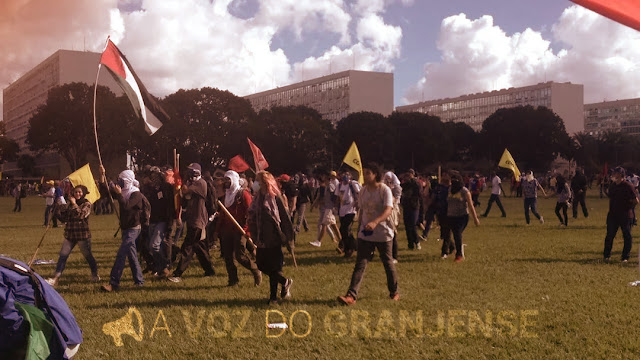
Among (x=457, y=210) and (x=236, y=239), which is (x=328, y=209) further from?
(x=236, y=239)

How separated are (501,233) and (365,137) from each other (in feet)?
208

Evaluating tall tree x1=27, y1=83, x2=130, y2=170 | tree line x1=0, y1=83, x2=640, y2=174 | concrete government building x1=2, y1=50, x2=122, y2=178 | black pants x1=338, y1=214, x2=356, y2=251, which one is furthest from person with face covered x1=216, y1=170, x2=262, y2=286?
concrete government building x1=2, y1=50, x2=122, y2=178

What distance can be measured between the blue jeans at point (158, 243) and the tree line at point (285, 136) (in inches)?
1888

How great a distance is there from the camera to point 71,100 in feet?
201

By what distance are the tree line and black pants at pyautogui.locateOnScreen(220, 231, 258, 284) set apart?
1923 inches

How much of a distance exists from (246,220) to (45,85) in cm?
12407

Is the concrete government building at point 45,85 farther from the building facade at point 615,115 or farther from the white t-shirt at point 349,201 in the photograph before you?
the building facade at point 615,115

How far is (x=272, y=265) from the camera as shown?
8.34 m

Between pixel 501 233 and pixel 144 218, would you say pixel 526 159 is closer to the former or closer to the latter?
pixel 501 233

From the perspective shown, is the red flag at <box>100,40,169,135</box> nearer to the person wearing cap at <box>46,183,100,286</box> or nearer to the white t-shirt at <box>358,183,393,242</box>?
the person wearing cap at <box>46,183,100,286</box>

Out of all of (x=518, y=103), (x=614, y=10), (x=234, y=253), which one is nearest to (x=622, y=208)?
(x=234, y=253)

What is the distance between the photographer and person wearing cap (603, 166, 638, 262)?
11711mm

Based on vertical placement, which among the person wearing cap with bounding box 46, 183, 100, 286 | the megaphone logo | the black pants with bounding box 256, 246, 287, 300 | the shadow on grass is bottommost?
the megaphone logo

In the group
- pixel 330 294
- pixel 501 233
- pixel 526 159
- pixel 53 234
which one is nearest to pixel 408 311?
pixel 330 294
